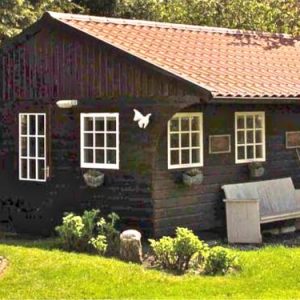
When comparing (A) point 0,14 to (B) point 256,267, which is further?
(A) point 0,14

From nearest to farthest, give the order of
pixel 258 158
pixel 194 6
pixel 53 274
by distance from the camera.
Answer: pixel 53 274 → pixel 258 158 → pixel 194 6

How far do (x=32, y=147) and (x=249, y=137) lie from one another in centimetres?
409

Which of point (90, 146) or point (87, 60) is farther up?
point (87, 60)

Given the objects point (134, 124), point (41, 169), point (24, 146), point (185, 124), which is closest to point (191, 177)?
point (185, 124)

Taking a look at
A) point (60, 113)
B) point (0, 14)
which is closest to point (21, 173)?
point (60, 113)

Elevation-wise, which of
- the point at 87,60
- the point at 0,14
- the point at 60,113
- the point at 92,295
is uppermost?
the point at 0,14

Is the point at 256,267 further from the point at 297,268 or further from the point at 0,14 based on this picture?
the point at 0,14

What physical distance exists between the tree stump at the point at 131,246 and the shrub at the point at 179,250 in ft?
0.93

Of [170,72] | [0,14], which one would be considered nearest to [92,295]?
[170,72]

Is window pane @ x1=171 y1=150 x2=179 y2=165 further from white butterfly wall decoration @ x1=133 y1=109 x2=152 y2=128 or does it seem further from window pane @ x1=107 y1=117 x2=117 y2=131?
window pane @ x1=107 y1=117 x2=117 y2=131

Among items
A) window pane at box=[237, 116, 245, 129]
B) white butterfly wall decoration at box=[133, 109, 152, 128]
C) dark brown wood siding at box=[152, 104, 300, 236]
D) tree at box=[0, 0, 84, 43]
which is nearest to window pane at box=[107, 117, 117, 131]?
white butterfly wall decoration at box=[133, 109, 152, 128]

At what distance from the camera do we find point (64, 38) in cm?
1341

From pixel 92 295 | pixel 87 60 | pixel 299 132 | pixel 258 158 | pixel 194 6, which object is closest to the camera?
pixel 92 295

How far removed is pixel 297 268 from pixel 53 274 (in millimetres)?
3301
